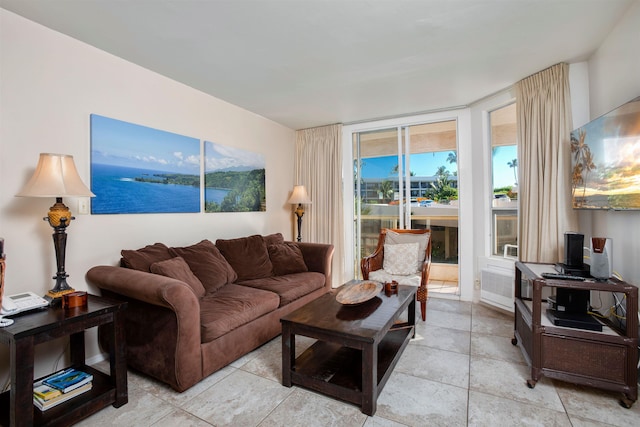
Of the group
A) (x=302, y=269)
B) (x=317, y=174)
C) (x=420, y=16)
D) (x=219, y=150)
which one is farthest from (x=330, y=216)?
(x=420, y=16)

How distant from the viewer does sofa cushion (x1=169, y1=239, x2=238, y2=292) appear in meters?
2.68

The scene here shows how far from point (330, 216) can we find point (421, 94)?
6.67ft

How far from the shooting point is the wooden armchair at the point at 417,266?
317 centimetres

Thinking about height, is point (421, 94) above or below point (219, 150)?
above

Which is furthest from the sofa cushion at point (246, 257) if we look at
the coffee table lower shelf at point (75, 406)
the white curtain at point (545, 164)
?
the white curtain at point (545, 164)

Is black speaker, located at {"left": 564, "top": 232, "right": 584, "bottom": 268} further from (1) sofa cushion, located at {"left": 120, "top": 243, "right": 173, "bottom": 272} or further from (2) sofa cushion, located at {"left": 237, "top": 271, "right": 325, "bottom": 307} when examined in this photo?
(1) sofa cushion, located at {"left": 120, "top": 243, "right": 173, "bottom": 272}

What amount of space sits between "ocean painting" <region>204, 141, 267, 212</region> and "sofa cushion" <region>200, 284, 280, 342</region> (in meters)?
1.08

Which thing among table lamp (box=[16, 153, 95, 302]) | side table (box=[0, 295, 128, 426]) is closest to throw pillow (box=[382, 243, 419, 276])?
side table (box=[0, 295, 128, 426])

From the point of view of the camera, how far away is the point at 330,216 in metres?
4.55

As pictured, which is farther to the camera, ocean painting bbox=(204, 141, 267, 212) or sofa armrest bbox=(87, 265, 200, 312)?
ocean painting bbox=(204, 141, 267, 212)

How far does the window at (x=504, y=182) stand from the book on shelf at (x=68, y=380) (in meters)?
3.94

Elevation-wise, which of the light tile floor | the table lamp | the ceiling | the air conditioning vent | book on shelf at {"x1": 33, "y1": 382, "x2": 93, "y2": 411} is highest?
the ceiling

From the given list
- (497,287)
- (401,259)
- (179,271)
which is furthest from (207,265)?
(497,287)

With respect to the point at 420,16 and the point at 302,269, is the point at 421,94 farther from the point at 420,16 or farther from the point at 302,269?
the point at 302,269
